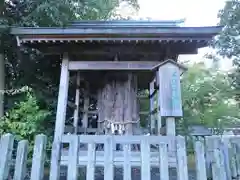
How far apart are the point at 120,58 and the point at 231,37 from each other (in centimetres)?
575

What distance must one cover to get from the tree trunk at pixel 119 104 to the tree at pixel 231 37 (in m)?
5.29

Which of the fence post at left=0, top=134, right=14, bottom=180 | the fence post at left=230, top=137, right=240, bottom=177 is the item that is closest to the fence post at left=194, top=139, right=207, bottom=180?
the fence post at left=230, top=137, right=240, bottom=177

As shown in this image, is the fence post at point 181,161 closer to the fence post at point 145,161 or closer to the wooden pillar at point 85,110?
the fence post at point 145,161

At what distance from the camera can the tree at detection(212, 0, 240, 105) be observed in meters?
10.0

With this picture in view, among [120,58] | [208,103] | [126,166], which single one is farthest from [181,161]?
[208,103]

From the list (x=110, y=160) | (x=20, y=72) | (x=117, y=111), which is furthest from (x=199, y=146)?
(x=20, y=72)

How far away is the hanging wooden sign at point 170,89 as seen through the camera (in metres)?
4.74

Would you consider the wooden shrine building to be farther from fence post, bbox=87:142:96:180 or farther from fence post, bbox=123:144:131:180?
fence post, bbox=87:142:96:180

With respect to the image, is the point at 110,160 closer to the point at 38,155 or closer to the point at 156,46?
the point at 38,155

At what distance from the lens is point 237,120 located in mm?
10117

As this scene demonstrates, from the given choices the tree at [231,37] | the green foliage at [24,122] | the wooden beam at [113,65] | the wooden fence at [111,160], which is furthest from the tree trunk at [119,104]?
the tree at [231,37]

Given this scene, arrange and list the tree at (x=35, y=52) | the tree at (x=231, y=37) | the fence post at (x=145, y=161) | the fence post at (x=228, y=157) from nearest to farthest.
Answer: the fence post at (x=145, y=161)
the fence post at (x=228, y=157)
the tree at (x=35, y=52)
the tree at (x=231, y=37)

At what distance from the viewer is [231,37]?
400 inches

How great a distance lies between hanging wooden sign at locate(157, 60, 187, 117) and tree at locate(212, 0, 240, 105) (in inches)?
236
